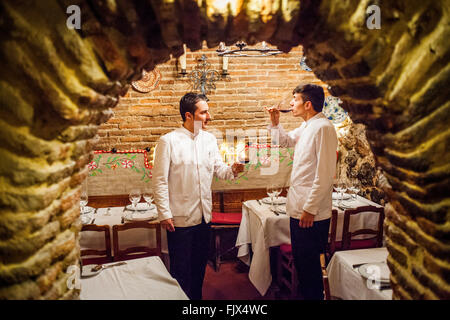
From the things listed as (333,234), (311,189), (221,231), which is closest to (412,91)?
(311,189)

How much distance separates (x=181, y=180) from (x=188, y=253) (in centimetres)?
60

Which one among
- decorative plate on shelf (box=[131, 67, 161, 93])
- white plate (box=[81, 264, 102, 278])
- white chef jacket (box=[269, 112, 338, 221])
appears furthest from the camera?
decorative plate on shelf (box=[131, 67, 161, 93])

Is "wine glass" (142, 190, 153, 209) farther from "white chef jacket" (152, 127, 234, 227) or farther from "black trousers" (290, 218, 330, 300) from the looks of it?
"black trousers" (290, 218, 330, 300)

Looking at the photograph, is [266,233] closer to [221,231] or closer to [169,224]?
[169,224]

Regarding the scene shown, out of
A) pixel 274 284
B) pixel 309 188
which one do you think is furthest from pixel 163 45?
pixel 274 284

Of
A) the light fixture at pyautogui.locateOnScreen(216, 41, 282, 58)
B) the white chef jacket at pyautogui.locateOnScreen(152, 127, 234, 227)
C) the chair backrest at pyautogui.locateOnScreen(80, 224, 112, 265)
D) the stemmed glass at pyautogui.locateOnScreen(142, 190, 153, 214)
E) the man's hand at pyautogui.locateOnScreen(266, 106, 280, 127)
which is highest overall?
the light fixture at pyautogui.locateOnScreen(216, 41, 282, 58)

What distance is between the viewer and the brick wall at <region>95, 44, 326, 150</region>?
4.19m

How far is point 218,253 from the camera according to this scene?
12.4ft

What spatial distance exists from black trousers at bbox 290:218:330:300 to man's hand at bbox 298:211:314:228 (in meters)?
0.09

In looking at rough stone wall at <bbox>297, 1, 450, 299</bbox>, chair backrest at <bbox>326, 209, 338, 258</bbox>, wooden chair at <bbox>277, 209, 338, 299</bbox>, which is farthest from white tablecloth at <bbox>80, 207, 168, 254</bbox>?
rough stone wall at <bbox>297, 1, 450, 299</bbox>

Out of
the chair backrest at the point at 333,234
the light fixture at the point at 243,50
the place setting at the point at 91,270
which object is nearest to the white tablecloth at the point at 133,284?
the place setting at the point at 91,270

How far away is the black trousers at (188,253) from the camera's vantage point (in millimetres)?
2463

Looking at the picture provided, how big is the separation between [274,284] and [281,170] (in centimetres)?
163
